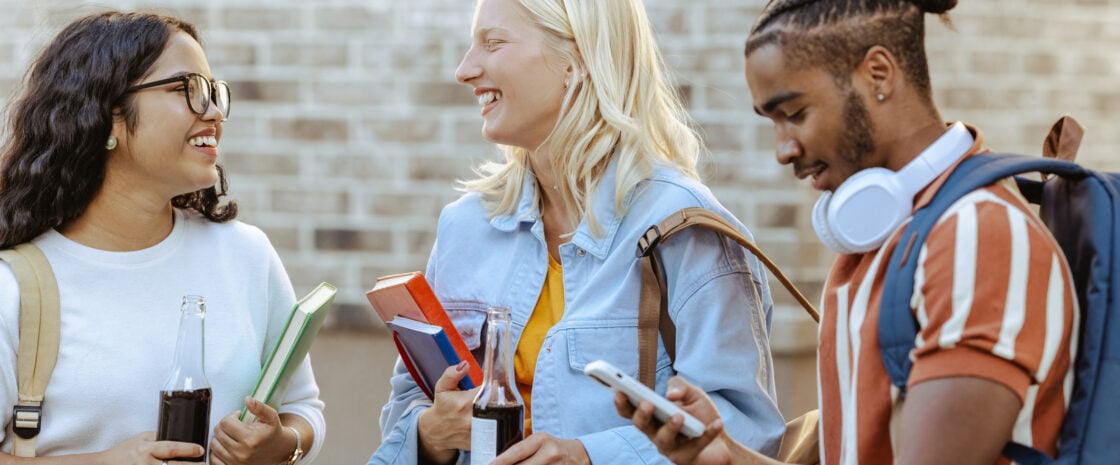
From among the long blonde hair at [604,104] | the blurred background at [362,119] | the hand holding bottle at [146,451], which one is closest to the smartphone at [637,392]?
the long blonde hair at [604,104]

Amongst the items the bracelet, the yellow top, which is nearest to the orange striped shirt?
the yellow top

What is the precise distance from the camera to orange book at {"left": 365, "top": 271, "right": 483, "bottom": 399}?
271 cm

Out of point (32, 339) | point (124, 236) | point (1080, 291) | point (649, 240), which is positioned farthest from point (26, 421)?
point (1080, 291)

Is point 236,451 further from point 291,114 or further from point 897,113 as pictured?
point 291,114

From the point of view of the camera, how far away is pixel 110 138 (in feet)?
9.68

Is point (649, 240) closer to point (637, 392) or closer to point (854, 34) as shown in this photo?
point (637, 392)

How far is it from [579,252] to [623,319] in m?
0.21

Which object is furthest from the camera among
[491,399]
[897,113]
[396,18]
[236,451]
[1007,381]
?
[396,18]

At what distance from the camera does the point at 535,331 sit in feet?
9.73

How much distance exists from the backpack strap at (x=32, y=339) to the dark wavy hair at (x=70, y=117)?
0.09 m

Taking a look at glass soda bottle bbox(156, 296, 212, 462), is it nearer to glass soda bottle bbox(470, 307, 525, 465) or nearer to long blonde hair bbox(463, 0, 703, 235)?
glass soda bottle bbox(470, 307, 525, 465)

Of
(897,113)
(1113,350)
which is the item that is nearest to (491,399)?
(897,113)

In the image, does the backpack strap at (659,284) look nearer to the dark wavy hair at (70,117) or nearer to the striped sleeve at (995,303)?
the striped sleeve at (995,303)

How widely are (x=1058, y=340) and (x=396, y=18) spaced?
408 centimetres
